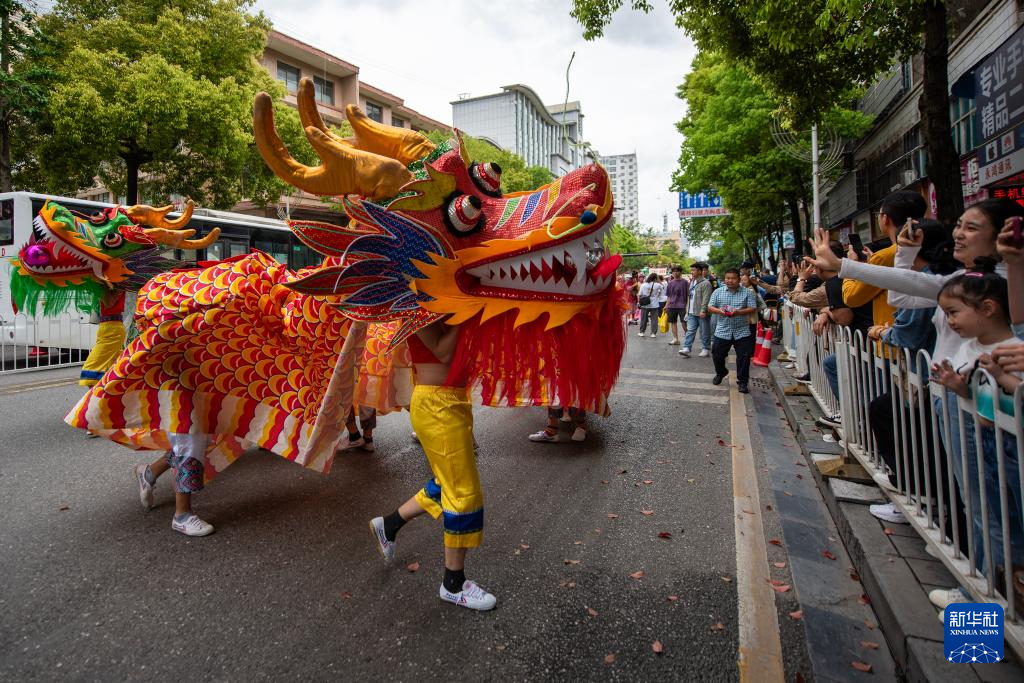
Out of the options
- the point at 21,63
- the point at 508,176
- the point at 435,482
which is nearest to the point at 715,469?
the point at 435,482

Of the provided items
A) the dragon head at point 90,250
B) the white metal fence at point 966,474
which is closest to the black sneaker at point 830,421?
the white metal fence at point 966,474

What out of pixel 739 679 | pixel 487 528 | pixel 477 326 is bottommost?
pixel 739 679

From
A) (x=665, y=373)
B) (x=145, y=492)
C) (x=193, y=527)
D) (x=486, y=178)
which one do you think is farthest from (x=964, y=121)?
(x=145, y=492)

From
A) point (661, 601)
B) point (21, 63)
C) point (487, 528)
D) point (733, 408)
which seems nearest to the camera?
point (661, 601)

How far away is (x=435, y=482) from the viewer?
263 centimetres

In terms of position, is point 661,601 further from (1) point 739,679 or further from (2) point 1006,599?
(2) point 1006,599

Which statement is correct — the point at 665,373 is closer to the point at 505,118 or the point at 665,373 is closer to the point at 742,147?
the point at 742,147

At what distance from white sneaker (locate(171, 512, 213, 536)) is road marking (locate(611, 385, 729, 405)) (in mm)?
5005

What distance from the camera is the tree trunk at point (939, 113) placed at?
6074 millimetres

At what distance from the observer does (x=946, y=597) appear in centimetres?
225

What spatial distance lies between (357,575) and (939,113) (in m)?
7.32

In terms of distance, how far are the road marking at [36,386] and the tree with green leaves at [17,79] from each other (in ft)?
30.0

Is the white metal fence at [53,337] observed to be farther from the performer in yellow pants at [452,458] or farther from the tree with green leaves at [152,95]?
the performer in yellow pants at [452,458]

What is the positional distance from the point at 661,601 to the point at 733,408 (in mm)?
4318
